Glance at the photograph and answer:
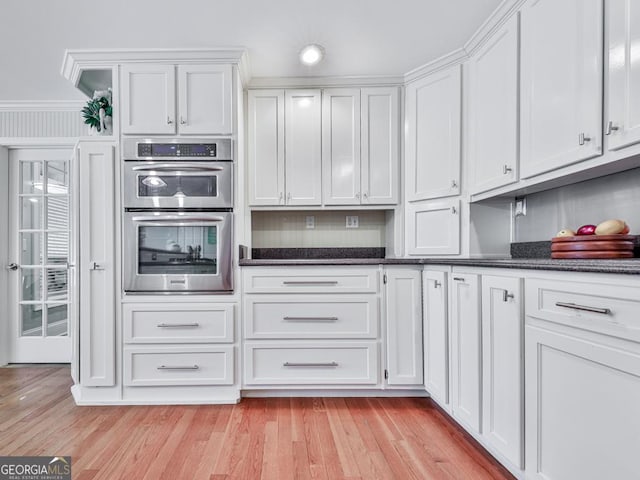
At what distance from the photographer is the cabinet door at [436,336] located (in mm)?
2047

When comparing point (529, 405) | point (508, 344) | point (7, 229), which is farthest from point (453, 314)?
point (7, 229)

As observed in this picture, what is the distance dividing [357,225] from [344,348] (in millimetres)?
1071

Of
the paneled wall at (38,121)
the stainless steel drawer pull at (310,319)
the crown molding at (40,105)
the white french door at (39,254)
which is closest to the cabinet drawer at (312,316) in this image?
the stainless steel drawer pull at (310,319)

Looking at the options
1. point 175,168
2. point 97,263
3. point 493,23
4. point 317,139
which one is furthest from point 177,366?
point 493,23

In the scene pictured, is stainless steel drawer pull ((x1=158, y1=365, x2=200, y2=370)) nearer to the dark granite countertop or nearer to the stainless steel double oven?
the stainless steel double oven

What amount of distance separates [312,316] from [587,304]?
1.56 metres

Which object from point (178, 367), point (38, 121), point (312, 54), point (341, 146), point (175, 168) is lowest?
point (178, 367)

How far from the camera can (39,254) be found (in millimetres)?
3271

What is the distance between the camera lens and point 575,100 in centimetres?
150

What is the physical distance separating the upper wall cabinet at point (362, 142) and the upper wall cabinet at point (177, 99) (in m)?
0.77

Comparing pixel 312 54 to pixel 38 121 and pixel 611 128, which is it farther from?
pixel 38 121

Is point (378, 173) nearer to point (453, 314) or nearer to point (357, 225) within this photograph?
point (357, 225)

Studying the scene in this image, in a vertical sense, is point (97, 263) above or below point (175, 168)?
below

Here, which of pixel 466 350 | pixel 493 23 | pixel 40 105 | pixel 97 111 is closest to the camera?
Answer: pixel 466 350
